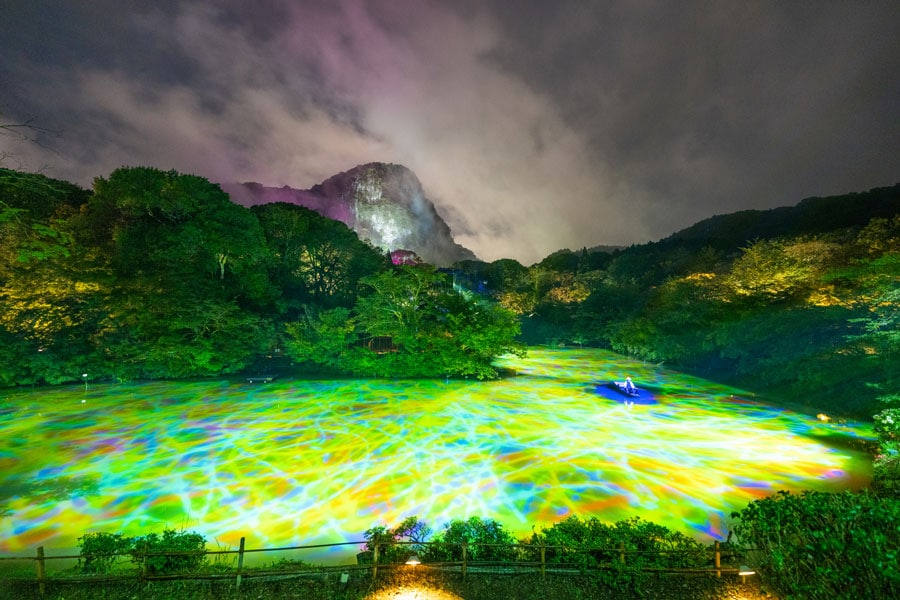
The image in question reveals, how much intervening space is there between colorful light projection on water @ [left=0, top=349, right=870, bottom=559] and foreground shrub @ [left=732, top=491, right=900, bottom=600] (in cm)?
313

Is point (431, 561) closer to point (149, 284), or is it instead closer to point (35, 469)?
point (35, 469)

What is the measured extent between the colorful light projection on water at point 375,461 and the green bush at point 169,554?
4.83ft

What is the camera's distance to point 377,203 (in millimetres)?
88625

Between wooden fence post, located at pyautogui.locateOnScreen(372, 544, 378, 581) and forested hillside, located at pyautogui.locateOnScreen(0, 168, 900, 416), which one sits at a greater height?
forested hillside, located at pyautogui.locateOnScreen(0, 168, 900, 416)

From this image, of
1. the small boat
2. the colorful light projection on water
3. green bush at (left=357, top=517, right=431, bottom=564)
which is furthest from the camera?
the small boat

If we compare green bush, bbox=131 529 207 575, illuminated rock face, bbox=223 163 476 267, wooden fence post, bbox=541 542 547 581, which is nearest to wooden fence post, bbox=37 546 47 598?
green bush, bbox=131 529 207 575

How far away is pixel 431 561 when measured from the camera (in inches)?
168

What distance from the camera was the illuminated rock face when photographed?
82875 millimetres

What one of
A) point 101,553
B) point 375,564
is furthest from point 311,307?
point 375,564

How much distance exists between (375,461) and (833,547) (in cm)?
795

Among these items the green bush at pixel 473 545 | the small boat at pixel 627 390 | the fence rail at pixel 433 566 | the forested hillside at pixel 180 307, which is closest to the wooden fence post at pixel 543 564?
the fence rail at pixel 433 566

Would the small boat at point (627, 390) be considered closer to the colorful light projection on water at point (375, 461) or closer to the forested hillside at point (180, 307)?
the colorful light projection on water at point (375, 461)

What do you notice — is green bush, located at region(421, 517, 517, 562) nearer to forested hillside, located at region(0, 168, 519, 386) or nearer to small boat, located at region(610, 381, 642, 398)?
small boat, located at region(610, 381, 642, 398)

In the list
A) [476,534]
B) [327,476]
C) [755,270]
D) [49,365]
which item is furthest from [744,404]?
[49,365]
